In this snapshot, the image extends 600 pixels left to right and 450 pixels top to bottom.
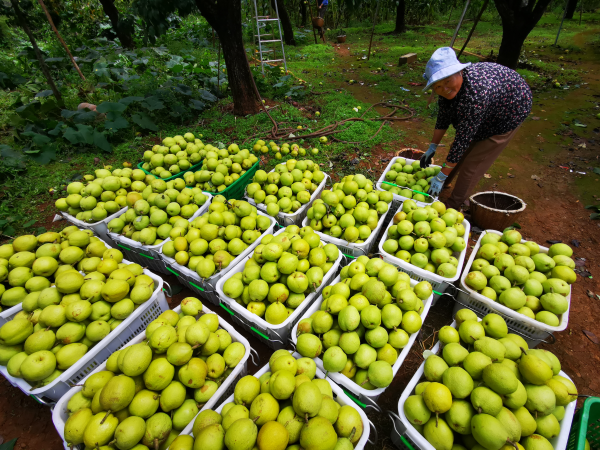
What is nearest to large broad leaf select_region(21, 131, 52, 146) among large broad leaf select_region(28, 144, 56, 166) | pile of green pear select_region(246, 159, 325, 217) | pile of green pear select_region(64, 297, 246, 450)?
large broad leaf select_region(28, 144, 56, 166)

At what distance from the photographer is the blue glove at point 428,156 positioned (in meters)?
4.38

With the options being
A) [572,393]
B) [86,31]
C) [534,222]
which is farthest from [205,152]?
[86,31]

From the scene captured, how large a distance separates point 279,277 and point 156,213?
1.98 metres

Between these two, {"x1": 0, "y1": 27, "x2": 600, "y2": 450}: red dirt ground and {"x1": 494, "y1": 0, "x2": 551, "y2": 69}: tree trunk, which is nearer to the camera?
{"x1": 0, "y1": 27, "x2": 600, "y2": 450}: red dirt ground

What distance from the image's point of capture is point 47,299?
95.1 inches

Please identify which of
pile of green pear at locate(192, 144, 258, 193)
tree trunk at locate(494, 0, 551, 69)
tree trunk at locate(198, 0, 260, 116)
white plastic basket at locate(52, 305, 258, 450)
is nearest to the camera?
white plastic basket at locate(52, 305, 258, 450)

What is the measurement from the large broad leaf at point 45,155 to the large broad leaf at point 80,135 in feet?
1.43

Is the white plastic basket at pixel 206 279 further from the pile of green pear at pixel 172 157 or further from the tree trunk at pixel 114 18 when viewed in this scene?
the tree trunk at pixel 114 18

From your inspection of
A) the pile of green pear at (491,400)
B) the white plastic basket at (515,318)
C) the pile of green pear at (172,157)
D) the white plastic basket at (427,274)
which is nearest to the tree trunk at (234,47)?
the pile of green pear at (172,157)

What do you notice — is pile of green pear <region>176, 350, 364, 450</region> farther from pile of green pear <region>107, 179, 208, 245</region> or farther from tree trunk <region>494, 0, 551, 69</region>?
tree trunk <region>494, 0, 551, 69</region>

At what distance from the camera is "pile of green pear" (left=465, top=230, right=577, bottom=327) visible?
2531 mm

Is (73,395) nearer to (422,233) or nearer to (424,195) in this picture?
(422,233)

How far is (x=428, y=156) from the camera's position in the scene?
4391 mm

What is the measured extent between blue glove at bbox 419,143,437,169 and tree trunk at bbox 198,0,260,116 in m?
5.16
